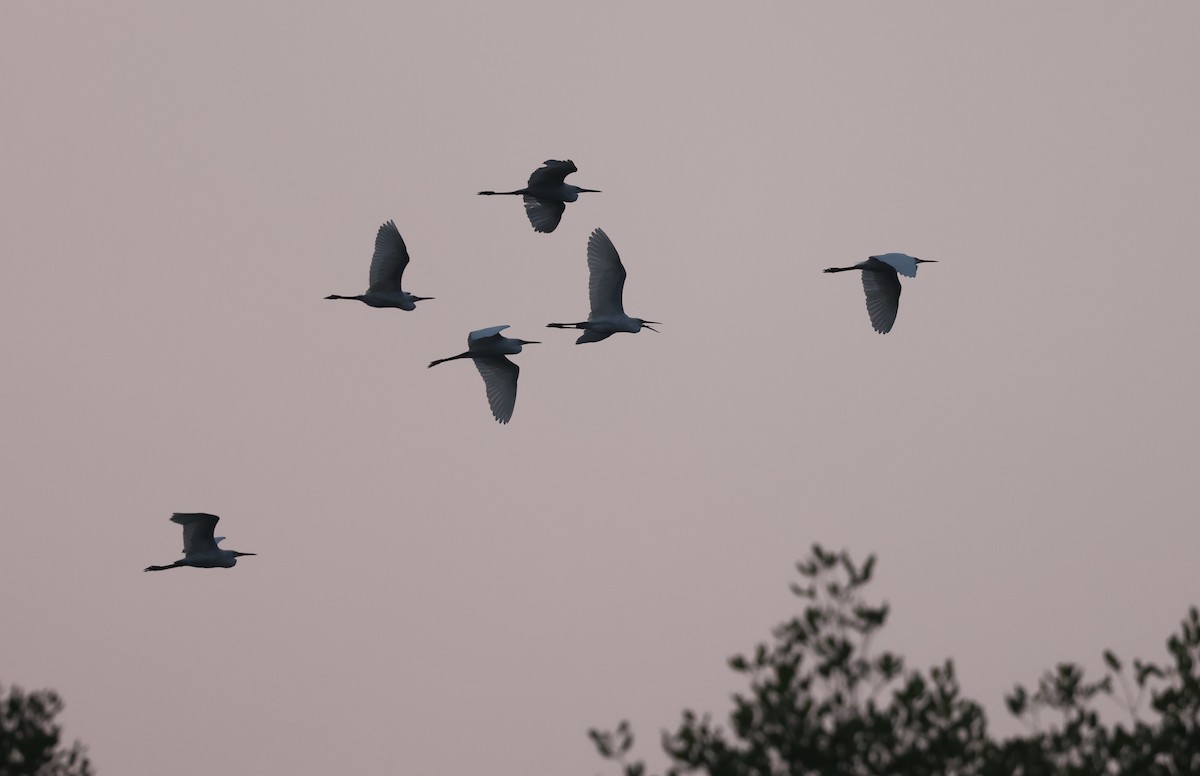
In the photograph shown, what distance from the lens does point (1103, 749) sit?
78.4 ft

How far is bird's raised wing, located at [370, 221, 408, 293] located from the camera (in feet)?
131

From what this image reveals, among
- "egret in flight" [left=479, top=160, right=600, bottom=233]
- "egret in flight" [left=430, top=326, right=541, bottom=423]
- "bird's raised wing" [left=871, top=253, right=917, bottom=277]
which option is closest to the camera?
"bird's raised wing" [left=871, top=253, right=917, bottom=277]

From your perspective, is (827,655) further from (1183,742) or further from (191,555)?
(191,555)

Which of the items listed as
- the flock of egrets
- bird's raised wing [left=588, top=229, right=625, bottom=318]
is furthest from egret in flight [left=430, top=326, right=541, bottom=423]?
bird's raised wing [left=588, top=229, right=625, bottom=318]

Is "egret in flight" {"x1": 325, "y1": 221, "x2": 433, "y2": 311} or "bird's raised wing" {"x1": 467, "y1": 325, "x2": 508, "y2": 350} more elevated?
"egret in flight" {"x1": 325, "y1": 221, "x2": 433, "y2": 311}

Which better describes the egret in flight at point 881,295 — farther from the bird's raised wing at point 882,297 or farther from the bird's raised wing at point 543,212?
the bird's raised wing at point 543,212

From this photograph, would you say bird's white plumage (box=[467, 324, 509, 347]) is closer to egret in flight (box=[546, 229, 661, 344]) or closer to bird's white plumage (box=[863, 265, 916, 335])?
egret in flight (box=[546, 229, 661, 344])

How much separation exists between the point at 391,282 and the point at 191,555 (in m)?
6.62

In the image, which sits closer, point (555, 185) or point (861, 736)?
point (861, 736)

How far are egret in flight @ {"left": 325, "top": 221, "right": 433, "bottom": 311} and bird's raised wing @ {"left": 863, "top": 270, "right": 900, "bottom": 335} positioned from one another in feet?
29.5

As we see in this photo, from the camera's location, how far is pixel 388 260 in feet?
132

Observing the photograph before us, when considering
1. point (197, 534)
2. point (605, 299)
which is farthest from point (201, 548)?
point (605, 299)

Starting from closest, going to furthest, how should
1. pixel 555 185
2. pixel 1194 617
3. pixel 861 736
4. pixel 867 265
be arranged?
1. pixel 861 736
2. pixel 1194 617
3. pixel 867 265
4. pixel 555 185

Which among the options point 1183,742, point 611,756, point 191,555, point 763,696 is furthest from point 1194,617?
point 191,555
